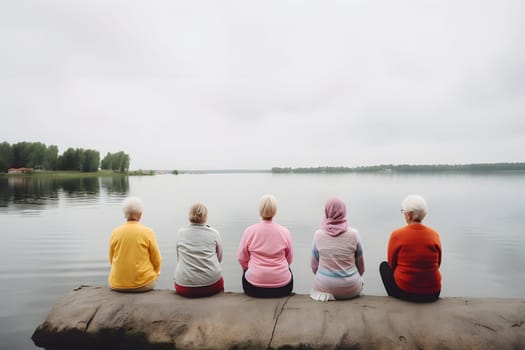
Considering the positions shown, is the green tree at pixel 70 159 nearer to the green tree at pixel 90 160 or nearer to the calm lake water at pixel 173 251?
the green tree at pixel 90 160

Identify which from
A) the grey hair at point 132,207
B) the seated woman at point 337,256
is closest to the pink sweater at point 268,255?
the seated woman at point 337,256

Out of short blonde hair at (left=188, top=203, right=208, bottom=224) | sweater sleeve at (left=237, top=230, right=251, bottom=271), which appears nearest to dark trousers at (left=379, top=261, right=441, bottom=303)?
sweater sleeve at (left=237, top=230, right=251, bottom=271)

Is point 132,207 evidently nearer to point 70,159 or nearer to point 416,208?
point 416,208

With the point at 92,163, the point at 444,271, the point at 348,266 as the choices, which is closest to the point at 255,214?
the point at 444,271

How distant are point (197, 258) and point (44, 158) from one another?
377 ft

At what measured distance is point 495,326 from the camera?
355 centimetres

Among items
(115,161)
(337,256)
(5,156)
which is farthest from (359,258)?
(115,161)

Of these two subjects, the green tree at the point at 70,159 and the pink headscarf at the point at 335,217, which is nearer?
the pink headscarf at the point at 335,217

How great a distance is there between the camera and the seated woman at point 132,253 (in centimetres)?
416

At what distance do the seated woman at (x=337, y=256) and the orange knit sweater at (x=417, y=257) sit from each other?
49 cm

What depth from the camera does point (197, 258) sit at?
4.13 metres

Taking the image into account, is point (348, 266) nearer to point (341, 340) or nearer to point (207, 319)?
point (341, 340)

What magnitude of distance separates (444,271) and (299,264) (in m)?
4.23

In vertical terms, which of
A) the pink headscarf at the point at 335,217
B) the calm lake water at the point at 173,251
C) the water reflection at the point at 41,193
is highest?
the pink headscarf at the point at 335,217
